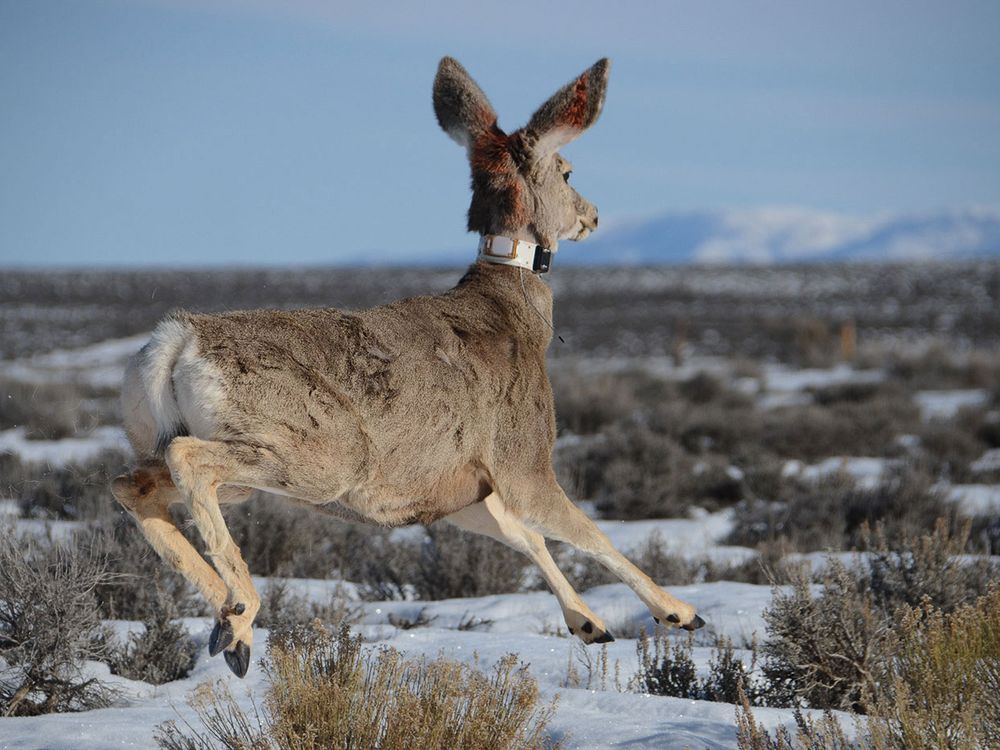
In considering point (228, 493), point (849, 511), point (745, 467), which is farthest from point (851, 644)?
point (745, 467)

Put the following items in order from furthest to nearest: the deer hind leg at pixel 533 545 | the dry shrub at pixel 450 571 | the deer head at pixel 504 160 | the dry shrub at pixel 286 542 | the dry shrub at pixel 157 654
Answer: the dry shrub at pixel 286 542 < the dry shrub at pixel 450 571 < the dry shrub at pixel 157 654 < the deer head at pixel 504 160 < the deer hind leg at pixel 533 545

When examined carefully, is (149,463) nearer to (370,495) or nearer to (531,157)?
(370,495)

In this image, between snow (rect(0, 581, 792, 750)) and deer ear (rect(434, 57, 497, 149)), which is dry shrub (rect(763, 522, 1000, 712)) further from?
deer ear (rect(434, 57, 497, 149))

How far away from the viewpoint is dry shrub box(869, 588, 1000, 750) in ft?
12.5

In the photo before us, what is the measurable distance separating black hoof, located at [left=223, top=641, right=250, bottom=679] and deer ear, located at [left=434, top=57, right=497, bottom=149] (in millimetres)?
2798

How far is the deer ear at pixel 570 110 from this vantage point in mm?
5555

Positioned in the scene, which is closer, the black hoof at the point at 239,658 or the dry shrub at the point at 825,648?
the black hoof at the point at 239,658

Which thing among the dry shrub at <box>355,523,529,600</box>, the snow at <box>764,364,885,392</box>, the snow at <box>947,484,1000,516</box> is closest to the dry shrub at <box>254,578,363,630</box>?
the dry shrub at <box>355,523,529,600</box>

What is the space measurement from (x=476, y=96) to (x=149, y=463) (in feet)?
7.97

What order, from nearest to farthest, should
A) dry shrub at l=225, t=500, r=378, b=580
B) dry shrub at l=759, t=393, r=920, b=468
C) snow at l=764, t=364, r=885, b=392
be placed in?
dry shrub at l=225, t=500, r=378, b=580, dry shrub at l=759, t=393, r=920, b=468, snow at l=764, t=364, r=885, b=392

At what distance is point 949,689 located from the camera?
4.10m

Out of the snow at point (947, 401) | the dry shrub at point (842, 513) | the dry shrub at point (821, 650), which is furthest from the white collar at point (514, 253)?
the snow at point (947, 401)

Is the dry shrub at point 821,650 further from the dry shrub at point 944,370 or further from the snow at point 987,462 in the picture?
the dry shrub at point 944,370

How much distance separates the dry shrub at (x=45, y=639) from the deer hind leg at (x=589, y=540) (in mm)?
2175
